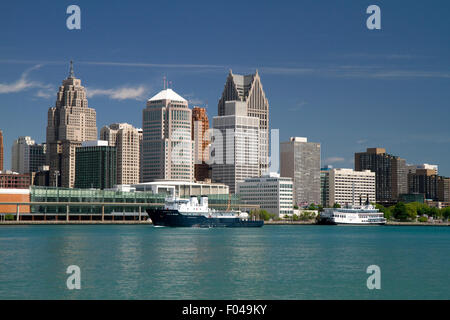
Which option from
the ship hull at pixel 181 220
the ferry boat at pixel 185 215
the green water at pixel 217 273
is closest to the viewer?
the green water at pixel 217 273

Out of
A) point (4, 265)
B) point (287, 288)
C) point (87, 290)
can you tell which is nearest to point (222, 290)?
point (287, 288)

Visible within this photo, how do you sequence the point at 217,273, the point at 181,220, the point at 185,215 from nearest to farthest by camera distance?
the point at 217,273 < the point at 185,215 < the point at 181,220

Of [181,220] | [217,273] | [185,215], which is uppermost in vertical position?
[185,215]

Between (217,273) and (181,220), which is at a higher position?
(181,220)

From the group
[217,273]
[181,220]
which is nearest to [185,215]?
[181,220]

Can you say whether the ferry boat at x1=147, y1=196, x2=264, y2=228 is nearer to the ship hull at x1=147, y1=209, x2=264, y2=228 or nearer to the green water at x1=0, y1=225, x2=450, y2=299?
the ship hull at x1=147, y1=209, x2=264, y2=228

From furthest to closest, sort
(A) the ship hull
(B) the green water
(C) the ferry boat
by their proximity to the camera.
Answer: (C) the ferry boat < (A) the ship hull < (B) the green water

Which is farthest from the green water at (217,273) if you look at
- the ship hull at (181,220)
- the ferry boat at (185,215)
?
the ferry boat at (185,215)

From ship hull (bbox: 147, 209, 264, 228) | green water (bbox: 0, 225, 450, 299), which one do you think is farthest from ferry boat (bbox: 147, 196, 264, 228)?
green water (bbox: 0, 225, 450, 299)

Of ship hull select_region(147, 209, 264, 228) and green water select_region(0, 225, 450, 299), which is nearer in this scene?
green water select_region(0, 225, 450, 299)

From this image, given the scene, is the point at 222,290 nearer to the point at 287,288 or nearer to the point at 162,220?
the point at 287,288

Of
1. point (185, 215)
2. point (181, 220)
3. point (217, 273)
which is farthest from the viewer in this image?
point (181, 220)

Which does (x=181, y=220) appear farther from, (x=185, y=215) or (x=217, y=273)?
(x=217, y=273)

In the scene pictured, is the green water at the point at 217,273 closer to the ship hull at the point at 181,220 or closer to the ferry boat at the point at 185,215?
the ship hull at the point at 181,220
